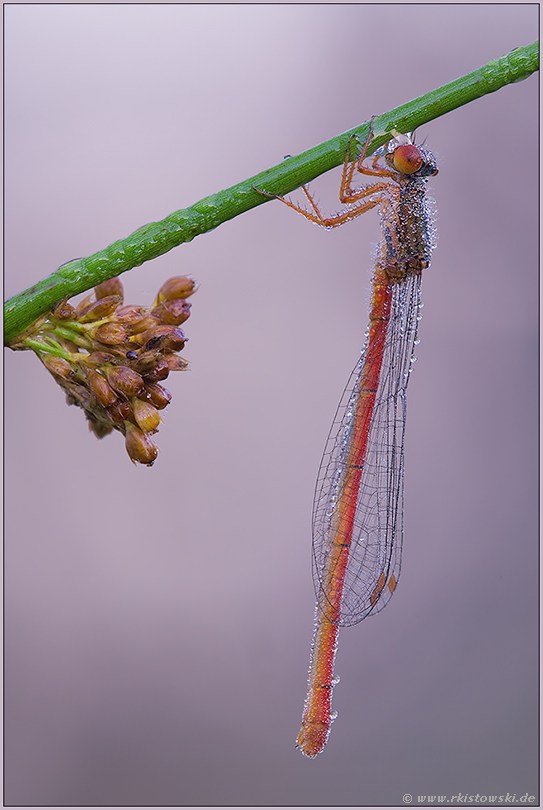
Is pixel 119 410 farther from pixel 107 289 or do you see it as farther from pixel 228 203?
pixel 228 203

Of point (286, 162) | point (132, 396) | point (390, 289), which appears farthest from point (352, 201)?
point (132, 396)

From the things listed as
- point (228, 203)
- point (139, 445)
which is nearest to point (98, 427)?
point (139, 445)

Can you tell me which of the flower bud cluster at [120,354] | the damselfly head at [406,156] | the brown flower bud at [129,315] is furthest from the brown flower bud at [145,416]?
the damselfly head at [406,156]

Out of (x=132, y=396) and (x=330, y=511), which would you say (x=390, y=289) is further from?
(x=132, y=396)

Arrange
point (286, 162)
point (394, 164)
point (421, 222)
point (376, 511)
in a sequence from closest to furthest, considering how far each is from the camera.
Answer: point (286, 162) → point (394, 164) → point (421, 222) → point (376, 511)

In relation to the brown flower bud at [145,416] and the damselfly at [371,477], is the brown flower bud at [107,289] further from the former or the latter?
the damselfly at [371,477]

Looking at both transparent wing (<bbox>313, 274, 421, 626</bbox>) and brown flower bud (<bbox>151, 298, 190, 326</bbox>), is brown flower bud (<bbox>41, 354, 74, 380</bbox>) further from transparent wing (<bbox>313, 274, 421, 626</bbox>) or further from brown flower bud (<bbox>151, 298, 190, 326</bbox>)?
transparent wing (<bbox>313, 274, 421, 626</bbox>)
